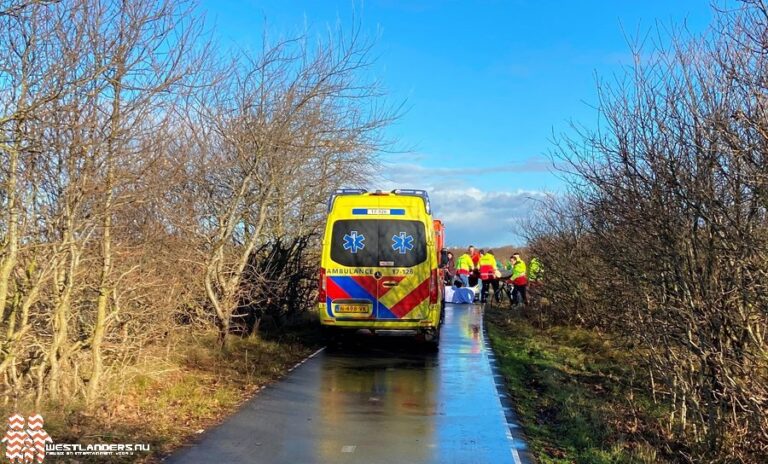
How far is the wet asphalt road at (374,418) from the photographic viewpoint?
19.9 ft

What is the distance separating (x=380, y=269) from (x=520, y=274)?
10174 millimetres

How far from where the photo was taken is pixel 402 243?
1209 cm

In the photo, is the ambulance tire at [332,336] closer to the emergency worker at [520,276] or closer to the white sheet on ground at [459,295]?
the emergency worker at [520,276]

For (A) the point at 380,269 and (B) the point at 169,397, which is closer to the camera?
(B) the point at 169,397

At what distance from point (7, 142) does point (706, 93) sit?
6.29 m

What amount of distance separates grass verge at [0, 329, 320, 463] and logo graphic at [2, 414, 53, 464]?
15 cm

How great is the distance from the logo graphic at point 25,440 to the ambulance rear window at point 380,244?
6675mm

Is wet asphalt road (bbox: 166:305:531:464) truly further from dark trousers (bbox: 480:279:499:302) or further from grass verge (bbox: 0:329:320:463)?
dark trousers (bbox: 480:279:499:302)

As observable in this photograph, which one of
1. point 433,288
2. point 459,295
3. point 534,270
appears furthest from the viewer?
point 459,295

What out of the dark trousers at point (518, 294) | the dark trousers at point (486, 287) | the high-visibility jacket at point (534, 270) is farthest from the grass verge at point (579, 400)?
the dark trousers at point (486, 287)

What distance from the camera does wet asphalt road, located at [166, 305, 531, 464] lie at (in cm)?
607

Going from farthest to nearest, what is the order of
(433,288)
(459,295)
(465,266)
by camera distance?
(465,266)
(459,295)
(433,288)

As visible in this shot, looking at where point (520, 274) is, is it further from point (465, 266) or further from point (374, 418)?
point (374, 418)

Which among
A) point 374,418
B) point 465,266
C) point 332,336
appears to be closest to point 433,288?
point 332,336
